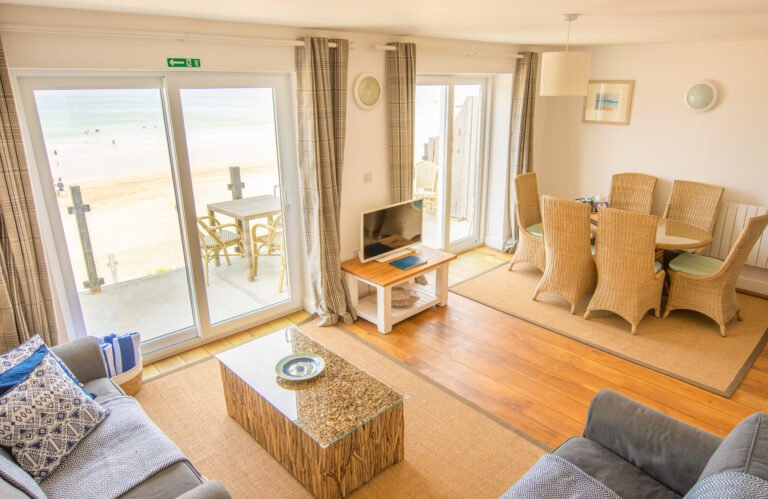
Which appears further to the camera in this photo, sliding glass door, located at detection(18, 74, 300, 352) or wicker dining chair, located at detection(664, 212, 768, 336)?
wicker dining chair, located at detection(664, 212, 768, 336)

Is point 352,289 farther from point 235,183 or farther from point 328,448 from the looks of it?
point 328,448

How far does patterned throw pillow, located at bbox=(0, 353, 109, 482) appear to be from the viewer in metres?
2.06

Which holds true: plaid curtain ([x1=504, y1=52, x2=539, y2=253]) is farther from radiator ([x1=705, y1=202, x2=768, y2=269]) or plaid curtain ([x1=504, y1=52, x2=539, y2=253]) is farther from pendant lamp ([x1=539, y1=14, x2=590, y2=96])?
radiator ([x1=705, y1=202, x2=768, y2=269])

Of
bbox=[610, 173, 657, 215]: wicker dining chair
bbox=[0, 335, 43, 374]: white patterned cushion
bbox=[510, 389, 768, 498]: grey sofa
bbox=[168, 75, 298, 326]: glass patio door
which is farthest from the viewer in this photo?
bbox=[610, 173, 657, 215]: wicker dining chair

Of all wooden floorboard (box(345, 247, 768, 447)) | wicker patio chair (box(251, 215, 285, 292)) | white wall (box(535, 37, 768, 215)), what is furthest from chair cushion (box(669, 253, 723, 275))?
wicker patio chair (box(251, 215, 285, 292))

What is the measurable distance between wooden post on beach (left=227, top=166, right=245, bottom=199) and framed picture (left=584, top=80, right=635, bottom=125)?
4.02m

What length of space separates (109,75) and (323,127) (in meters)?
1.44

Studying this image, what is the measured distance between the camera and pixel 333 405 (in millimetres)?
2445

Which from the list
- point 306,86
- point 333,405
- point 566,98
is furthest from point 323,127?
point 566,98

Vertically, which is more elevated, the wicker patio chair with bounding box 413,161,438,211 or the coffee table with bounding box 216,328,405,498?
the wicker patio chair with bounding box 413,161,438,211

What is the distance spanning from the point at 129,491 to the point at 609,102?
18.3 feet

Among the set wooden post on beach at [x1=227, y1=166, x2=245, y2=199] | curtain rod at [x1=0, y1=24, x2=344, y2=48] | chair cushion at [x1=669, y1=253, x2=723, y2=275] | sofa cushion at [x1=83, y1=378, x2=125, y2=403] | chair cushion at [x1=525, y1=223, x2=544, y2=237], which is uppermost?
curtain rod at [x1=0, y1=24, x2=344, y2=48]

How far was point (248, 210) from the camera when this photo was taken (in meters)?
3.95

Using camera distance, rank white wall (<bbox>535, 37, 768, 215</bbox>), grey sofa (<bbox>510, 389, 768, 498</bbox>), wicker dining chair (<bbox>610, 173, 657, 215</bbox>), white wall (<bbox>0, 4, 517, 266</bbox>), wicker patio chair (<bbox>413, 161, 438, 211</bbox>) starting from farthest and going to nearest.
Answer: wicker patio chair (<bbox>413, 161, 438, 211</bbox>)
wicker dining chair (<bbox>610, 173, 657, 215</bbox>)
white wall (<bbox>535, 37, 768, 215</bbox>)
white wall (<bbox>0, 4, 517, 266</bbox>)
grey sofa (<bbox>510, 389, 768, 498</bbox>)
